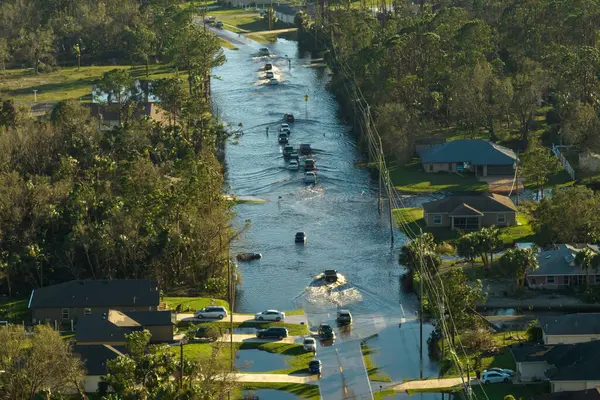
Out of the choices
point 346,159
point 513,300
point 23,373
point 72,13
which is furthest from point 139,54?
point 23,373

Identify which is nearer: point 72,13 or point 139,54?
point 139,54

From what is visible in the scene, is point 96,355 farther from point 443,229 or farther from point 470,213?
point 470,213

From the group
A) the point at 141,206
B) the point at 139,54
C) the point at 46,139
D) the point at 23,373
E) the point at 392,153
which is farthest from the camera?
the point at 139,54

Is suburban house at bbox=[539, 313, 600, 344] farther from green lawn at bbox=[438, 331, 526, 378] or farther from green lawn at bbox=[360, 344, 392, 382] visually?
green lawn at bbox=[360, 344, 392, 382]

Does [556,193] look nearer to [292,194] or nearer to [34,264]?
[292,194]

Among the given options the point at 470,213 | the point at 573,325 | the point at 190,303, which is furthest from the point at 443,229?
the point at 573,325

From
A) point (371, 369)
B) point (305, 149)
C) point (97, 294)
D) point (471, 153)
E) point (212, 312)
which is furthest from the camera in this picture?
point (305, 149)

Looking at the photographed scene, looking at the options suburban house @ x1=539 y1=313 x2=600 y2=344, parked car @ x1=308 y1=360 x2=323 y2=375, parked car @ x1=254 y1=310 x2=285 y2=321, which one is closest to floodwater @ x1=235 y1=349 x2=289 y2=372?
parked car @ x1=308 y1=360 x2=323 y2=375

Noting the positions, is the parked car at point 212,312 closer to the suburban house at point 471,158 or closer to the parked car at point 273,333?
the parked car at point 273,333
